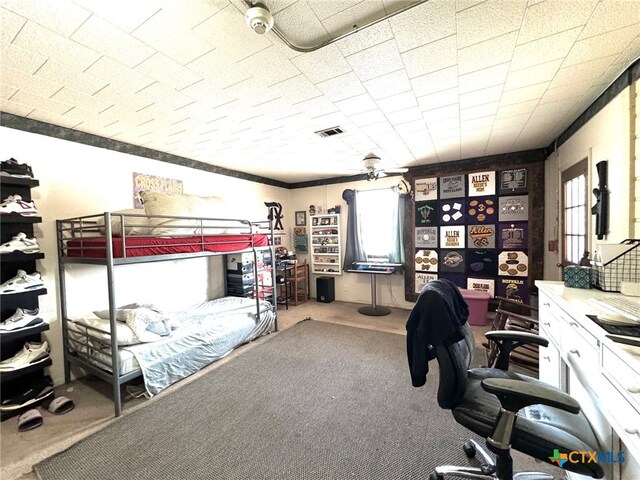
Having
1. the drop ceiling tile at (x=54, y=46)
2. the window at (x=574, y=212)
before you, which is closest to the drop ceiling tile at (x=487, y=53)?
the window at (x=574, y=212)

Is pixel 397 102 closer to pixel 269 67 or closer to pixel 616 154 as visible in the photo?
pixel 269 67

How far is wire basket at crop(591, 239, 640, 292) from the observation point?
5.04 ft

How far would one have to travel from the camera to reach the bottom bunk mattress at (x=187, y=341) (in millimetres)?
2219

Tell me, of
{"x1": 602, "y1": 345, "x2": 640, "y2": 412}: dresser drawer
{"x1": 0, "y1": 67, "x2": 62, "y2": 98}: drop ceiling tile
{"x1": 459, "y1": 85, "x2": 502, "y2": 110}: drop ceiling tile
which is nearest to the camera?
{"x1": 602, "y1": 345, "x2": 640, "y2": 412}: dresser drawer

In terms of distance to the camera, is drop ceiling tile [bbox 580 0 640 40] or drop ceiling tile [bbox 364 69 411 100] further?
drop ceiling tile [bbox 364 69 411 100]

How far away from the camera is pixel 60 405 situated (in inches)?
81.4

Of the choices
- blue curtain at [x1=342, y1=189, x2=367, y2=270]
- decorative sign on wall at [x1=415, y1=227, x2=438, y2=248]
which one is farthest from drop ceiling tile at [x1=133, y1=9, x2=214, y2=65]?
decorative sign on wall at [x1=415, y1=227, x2=438, y2=248]

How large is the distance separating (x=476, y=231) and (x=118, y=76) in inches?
176

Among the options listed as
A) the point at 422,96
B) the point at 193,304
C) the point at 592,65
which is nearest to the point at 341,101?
the point at 422,96

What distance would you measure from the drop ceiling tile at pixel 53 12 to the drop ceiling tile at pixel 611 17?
247 centimetres

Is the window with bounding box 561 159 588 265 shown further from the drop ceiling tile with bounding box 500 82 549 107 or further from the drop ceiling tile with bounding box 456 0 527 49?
the drop ceiling tile with bounding box 456 0 527 49

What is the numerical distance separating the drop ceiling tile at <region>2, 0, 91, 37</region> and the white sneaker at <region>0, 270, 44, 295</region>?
180cm

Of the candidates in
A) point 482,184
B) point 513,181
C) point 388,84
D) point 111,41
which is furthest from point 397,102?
point 513,181

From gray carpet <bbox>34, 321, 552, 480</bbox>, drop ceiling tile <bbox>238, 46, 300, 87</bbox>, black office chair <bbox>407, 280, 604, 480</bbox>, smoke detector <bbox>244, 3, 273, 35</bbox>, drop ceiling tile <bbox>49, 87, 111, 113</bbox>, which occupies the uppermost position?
drop ceiling tile <bbox>49, 87, 111, 113</bbox>
